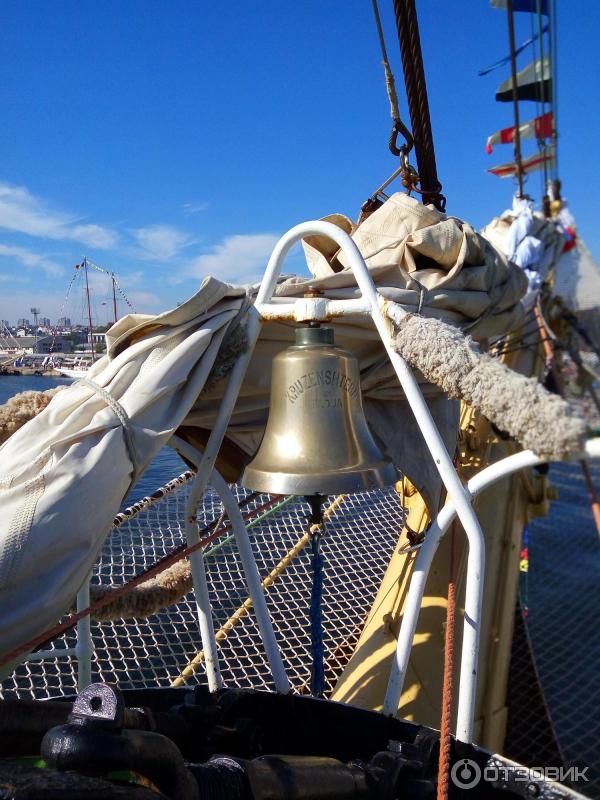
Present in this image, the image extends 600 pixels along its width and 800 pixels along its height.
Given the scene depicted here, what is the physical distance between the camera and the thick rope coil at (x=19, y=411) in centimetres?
191

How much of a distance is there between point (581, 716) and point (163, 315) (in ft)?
17.9

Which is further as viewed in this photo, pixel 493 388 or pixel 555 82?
pixel 555 82

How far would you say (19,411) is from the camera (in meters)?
1.92

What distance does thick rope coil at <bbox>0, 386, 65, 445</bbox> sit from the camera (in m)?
1.91

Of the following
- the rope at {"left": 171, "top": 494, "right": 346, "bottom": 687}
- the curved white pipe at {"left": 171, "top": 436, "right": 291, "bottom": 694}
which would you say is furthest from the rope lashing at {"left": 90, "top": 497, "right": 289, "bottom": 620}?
the curved white pipe at {"left": 171, "top": 436, "right": 291, "bottom": 694}

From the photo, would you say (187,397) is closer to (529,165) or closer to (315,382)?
(315,382)

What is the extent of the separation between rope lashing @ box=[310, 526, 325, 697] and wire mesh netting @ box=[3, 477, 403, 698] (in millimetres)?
1299

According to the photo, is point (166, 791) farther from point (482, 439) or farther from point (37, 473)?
point (482, 439)

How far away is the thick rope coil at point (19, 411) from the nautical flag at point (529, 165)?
822cm

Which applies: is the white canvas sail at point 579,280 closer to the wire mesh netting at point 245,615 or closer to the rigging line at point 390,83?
the wire mesh netting at point 245,615

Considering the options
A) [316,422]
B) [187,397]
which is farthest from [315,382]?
[187,397]

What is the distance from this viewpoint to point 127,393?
1.59 m

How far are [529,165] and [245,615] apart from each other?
1101 cm

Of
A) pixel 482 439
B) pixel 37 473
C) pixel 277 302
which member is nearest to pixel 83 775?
pixel 37 473
